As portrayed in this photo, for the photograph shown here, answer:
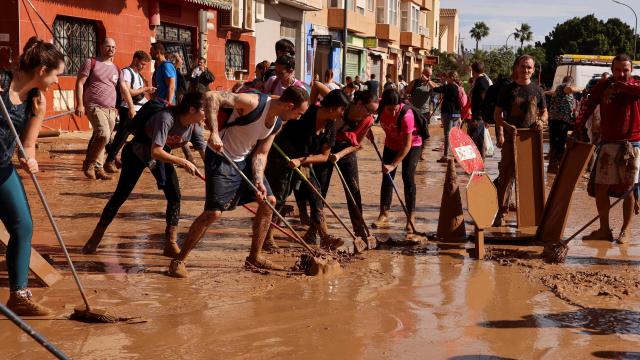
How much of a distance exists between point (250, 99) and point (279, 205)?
1.47 meters

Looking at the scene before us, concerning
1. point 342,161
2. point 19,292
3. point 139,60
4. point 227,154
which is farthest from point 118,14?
point 19,292

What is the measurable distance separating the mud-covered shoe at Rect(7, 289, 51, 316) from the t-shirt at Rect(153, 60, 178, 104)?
6.70 meters

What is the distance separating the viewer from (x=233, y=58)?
26250 mm

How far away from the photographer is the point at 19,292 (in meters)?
4.96

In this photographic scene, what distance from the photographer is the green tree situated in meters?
72.9

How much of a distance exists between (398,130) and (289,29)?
23995 mm

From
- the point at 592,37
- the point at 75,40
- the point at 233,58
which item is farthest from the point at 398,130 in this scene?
the point at 592,37

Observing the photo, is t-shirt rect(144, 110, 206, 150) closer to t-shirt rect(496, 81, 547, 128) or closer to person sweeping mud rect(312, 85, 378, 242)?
person sweeping mud rect(312, 85, 378, 242)

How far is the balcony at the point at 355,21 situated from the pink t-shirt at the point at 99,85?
27.1 m

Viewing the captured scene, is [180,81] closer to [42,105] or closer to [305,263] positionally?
[305,263]

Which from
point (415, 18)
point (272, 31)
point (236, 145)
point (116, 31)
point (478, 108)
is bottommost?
point (236, 145)

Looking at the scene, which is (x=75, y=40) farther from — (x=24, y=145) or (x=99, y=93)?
(x=24, y=145)

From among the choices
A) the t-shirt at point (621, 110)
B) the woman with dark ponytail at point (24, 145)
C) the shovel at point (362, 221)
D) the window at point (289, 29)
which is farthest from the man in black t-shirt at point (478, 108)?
the window at point (289, 29)

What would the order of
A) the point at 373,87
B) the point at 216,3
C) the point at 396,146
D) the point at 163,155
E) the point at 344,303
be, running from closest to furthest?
1. the point at 344,303
2. the point at 163,155
3. the point at 396,146
4. the point at 373,87
5. the point at 216,3
